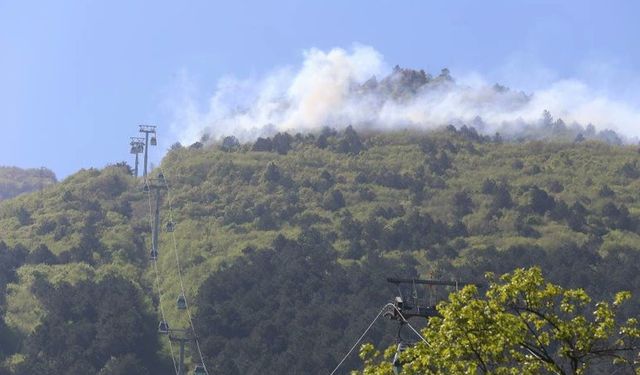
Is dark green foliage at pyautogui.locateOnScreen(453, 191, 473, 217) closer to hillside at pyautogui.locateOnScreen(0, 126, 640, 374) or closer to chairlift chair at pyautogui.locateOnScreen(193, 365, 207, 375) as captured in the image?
hillside at pyautogui.locateOnScreen(0, 126, 640, 374)

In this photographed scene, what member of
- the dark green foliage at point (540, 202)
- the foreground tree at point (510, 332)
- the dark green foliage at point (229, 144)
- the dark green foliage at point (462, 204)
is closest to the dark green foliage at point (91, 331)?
the dark green foliage at point (462, 204)

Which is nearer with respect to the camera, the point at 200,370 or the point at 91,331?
the point at 200,370

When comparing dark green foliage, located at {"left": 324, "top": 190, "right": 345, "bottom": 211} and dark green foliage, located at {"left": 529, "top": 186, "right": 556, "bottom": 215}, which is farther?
dark green foliage, located at {"left": 324, "top": 190, "right": 345, "bottom": 211}

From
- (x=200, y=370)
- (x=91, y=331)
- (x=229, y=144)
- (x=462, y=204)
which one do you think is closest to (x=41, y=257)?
(x=91, y=331)

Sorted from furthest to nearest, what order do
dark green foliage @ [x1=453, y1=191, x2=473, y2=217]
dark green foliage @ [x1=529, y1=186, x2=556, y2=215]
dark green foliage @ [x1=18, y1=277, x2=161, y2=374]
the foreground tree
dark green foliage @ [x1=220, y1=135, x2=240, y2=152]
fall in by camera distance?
dark green foliage @ [x1=220, y1=135, x2=240, y2=152]
dark green foliage @ [x1=453, y1=191, x2=473, y2=217]
dark green foliage @ [x1=529, y1=186, x2=556, y2=215]
dark green foliage @ [x1=18, y1=277, x2=161, y2=374]
the foreground tree

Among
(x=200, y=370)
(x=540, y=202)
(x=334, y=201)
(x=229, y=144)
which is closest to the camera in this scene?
(x=200, y=370)

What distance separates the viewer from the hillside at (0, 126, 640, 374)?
10144 centimetres

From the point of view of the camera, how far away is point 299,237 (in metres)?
121

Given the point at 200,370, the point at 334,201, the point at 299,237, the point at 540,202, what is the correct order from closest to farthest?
the point at 200,370
the point at 299,237
the point at 540,202
the point at 334,201

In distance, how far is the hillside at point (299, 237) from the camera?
333ft

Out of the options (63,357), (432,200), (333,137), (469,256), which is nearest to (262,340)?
(63,357)

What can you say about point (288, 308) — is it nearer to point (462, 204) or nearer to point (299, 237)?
point (299, 237)

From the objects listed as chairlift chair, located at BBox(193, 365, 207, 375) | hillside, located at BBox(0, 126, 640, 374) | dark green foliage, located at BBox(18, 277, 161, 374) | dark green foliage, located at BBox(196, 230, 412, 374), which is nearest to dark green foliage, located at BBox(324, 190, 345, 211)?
hillside, located at BBox(0, 126, 640, 374)

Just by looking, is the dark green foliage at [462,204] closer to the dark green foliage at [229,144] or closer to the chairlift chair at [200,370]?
the dark green foliage at [229,144]
